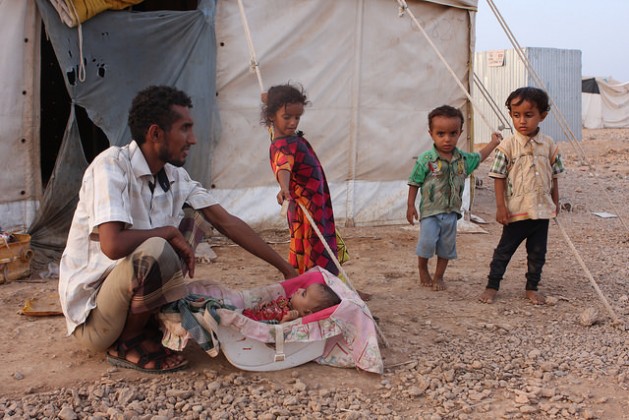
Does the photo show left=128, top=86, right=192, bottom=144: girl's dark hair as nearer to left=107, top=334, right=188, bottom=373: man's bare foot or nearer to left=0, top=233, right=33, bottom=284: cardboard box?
left=107, top=334, right=188, bottom=373: man's bare foot

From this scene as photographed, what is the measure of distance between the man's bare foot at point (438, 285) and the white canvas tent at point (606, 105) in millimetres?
20746

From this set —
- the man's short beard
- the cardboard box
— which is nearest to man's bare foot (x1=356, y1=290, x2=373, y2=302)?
the man's short beard

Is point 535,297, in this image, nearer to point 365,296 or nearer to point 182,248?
point 365,296

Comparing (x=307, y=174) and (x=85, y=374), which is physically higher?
(x=307, y=174)

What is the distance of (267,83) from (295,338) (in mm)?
3379

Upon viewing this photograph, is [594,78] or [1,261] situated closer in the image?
[1,261]

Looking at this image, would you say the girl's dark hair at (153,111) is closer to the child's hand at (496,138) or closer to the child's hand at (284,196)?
the child's hand at (284,196)

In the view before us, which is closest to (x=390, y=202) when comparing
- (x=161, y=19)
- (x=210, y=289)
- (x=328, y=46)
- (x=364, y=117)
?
(x=364, y=117)

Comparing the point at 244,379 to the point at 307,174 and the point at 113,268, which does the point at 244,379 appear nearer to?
the point at 113,268

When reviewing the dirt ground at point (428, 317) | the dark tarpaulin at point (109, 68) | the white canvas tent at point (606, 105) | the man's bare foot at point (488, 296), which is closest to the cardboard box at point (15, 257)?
the dirt ground at point (428, 317)

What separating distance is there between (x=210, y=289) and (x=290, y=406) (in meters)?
0.87

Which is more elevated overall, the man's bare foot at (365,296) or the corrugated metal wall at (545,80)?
the corrugated metal wall at (545,80)

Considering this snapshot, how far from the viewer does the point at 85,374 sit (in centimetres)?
259

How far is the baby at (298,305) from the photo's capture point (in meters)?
2.82
